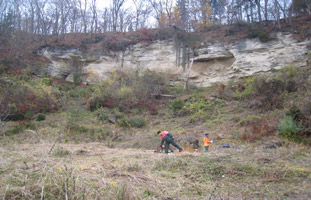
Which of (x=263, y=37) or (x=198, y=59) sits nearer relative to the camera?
(x=263, y=37)

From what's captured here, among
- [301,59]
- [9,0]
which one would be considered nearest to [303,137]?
[301,59]

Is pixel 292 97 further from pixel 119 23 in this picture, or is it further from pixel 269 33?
pixel 119 23

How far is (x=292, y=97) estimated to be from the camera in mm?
14109

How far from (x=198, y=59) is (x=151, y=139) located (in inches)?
590

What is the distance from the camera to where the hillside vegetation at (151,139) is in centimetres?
354

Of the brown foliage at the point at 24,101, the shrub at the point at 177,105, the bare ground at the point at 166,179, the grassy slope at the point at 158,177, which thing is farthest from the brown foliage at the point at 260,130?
the brown foliage at the point at 24,101

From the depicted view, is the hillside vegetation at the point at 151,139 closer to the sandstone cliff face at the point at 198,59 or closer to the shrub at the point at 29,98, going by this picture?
the shrub at the point at 29,98

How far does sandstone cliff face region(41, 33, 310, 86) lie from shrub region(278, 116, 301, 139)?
11826 millimetres

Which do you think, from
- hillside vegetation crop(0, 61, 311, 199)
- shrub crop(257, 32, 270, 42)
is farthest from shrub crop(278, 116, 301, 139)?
shrub crop(257, 32, 270, 42)

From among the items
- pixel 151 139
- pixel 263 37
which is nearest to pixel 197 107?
pixel 151 139

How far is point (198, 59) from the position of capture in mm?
24516

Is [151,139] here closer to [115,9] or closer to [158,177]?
[158,177]

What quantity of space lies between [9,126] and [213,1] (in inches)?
1154

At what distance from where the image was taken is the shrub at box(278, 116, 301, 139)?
979cm
